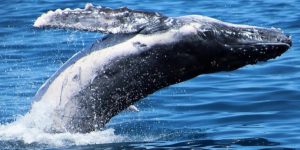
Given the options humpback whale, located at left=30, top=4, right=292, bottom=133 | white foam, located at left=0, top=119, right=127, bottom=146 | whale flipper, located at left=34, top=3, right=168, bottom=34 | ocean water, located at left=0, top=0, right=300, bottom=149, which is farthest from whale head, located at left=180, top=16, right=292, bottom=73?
white foam, located at left=0, top=119, right=127, bottom=146

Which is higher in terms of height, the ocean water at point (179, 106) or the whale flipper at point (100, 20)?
the whale flipper at point (100, 20)

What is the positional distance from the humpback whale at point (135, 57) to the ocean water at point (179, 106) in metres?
0.47

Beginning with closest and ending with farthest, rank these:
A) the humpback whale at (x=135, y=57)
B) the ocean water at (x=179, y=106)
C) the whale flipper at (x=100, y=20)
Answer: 1. the whale flipper at (x=100, y=20)
2. the humpback whale at (x=135, y=57)
3. the ocean water at (x=179, y=106)

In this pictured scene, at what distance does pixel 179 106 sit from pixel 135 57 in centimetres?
380

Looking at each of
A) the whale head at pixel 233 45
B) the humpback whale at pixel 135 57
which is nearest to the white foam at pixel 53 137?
the humpback whale at pixel 135 57

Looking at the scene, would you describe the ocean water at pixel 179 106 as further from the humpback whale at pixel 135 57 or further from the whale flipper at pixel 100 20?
the whale flipper at pixel 100 20

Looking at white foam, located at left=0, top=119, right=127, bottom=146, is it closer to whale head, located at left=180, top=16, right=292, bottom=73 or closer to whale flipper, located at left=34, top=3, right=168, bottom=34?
whale flipper, located at left=34, top=3, right=168, bottom=34

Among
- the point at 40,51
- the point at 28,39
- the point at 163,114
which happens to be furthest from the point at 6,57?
the point at 163,114

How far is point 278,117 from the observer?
677 inches

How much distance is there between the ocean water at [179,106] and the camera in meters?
15.3

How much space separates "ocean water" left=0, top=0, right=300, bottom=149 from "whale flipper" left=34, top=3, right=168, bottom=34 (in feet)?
6.22

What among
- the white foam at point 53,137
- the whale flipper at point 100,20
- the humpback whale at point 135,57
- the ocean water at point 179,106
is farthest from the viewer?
the ocean water at point 179,106

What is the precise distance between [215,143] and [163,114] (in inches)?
106

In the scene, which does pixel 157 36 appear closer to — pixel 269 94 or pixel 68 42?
pixel 269 94
